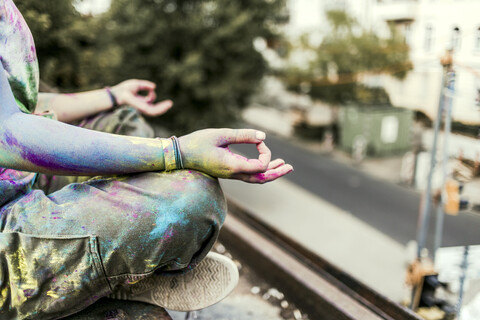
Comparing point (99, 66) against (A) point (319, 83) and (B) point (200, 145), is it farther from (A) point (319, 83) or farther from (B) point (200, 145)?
(A) point (319, 83)

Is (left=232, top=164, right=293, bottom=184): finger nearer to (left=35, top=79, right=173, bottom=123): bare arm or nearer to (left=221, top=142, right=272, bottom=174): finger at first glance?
(left=221, top=142, right=272, bottom=174): finger

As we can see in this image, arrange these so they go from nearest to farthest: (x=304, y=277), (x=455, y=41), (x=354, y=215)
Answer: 1. (x=304, y=277)
2. (x=455, y=41)
3. (x=354, y=215)

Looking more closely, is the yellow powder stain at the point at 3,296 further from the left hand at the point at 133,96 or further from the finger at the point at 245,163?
the left hand at the point at 133,96

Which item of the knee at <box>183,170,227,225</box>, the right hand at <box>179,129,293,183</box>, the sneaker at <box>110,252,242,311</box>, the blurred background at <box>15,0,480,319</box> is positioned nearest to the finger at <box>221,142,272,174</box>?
the right hand at <box>179,129,293,183</box>

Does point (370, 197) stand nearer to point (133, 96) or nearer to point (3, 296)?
point (133, 96)

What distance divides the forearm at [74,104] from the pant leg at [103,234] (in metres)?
0.78

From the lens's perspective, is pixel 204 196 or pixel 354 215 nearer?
pixel 204 196

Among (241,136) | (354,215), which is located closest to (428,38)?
(354,215)

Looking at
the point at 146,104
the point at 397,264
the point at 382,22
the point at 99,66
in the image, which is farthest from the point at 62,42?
the point at 382,22

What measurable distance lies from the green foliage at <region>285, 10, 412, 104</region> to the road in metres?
2.74

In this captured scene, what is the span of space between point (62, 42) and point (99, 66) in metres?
1.38

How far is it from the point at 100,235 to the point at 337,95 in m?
17.8

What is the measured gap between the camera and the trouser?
54.9 inches

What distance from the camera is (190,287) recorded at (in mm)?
1700
